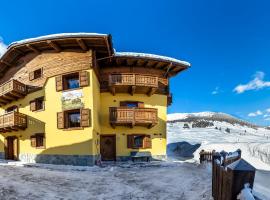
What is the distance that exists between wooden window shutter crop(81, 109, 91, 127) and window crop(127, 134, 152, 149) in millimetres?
4926

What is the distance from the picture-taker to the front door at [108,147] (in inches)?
891

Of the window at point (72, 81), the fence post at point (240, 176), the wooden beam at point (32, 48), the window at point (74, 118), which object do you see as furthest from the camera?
the wooden beam at point (32, 48)

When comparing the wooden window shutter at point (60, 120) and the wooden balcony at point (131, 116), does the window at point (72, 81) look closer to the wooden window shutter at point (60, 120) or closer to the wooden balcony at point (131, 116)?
the wooden window shutter at point (60, 120)

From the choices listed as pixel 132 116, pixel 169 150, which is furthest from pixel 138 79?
pixel 169 150

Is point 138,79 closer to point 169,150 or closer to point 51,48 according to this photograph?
point 51,48

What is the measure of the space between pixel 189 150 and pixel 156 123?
1275 centimetres

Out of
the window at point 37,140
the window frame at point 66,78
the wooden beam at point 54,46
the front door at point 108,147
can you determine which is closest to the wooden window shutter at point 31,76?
the wooden beam at point 54,46

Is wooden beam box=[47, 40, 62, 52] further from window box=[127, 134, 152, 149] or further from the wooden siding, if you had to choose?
window box=[127, 134, 152, 149]

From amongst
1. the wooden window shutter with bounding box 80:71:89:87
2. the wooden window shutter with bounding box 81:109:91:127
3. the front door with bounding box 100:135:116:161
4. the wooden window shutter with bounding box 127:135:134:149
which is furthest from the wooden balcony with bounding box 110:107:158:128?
the wooden window shutter with bounding box 80:71:89:87

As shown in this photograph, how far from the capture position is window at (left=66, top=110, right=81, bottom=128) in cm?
1986

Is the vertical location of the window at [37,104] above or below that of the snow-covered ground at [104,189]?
above

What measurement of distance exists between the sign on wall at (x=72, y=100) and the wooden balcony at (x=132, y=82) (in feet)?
10.5

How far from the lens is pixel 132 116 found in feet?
70.2

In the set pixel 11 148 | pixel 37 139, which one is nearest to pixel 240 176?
pixel 37 139
